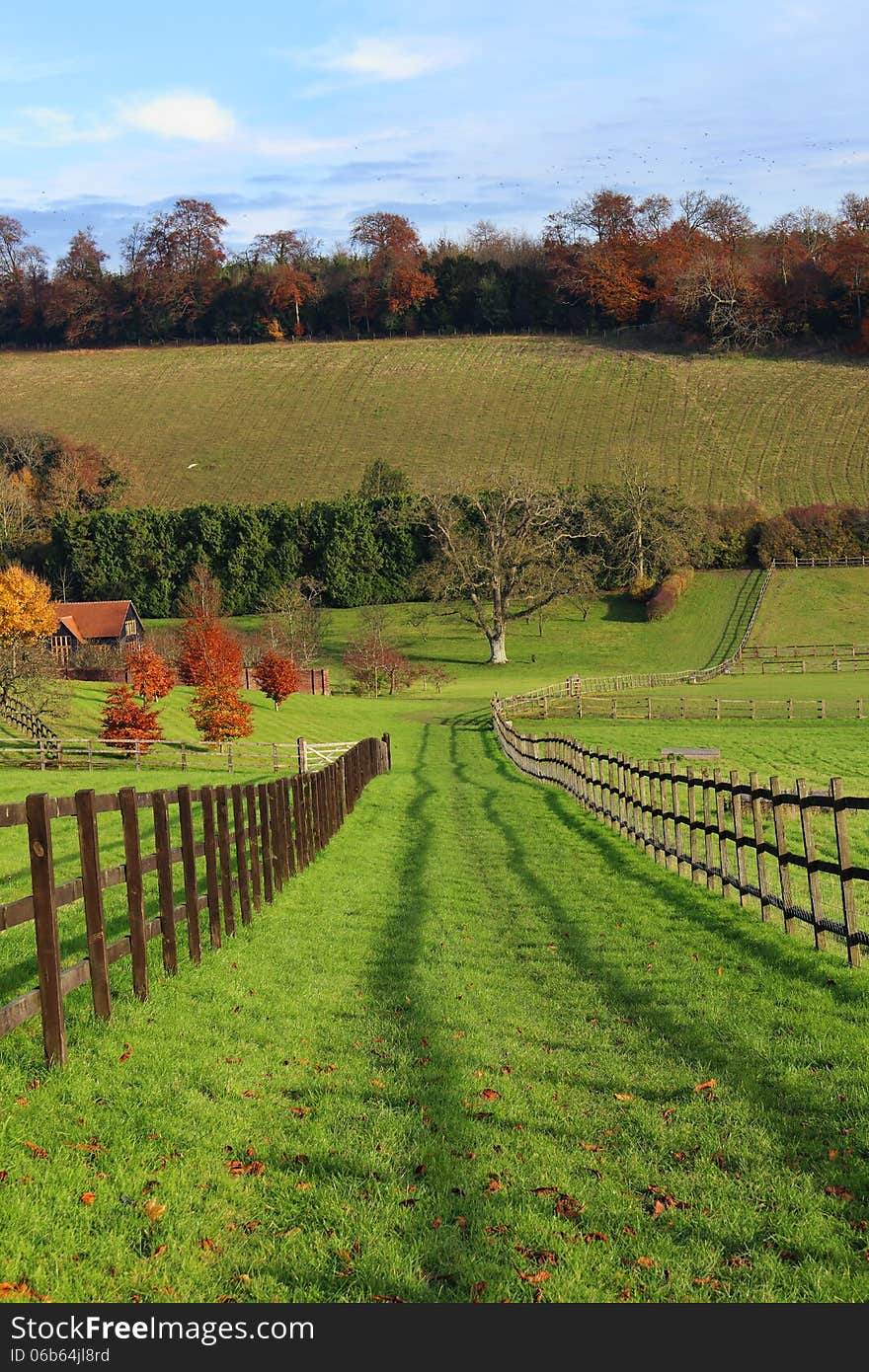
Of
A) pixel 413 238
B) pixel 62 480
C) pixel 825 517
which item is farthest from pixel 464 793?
pixel 413 238

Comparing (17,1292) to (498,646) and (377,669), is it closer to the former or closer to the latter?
(377,669)

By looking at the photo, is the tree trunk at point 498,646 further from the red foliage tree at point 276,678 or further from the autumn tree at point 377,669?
the red foliage tree at point 276,678

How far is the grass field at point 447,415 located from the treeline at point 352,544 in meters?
5.48

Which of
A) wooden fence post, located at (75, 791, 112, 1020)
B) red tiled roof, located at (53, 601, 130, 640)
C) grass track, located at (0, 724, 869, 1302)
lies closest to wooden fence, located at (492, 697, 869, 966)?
grass track, located at (0, 724, 869, 1302)

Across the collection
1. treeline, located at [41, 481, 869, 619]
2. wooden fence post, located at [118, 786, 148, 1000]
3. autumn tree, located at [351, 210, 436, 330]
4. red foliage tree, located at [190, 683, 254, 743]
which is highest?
autumn tree, located at [351, 210, 436, 330]

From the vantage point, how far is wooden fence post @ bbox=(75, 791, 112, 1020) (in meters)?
6.76

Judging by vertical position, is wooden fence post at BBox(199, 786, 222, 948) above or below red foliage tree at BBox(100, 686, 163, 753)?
above

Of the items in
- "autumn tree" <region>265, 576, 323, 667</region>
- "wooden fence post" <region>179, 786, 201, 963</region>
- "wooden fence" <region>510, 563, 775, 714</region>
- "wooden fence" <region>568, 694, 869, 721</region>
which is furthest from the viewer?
"autumn tree" <region>265, 576, 323, 667</region>

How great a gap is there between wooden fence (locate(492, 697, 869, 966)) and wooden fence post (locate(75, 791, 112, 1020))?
17.6 feet

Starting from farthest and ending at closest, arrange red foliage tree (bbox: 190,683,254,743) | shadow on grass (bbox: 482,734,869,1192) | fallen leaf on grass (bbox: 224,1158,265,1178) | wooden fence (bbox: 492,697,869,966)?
red foliage tree (bbox: 190,683,254,743) → wooden fence (bbox: 492,697,869,966) → shadow on grass (bbox: 482,734,869,1192) → fallen leaf on grass (bbox: 224,1158,265,1178)

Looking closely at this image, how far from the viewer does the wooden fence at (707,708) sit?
47.1 meters

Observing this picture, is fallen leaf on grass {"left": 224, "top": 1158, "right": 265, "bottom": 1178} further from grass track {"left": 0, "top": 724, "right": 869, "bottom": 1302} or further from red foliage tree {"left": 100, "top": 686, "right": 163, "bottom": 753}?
red foliage tree {"left": 100, "top": 686, "right": 163, "bottom": 753}

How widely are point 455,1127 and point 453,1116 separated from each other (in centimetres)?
16

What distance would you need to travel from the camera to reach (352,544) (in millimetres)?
93250
